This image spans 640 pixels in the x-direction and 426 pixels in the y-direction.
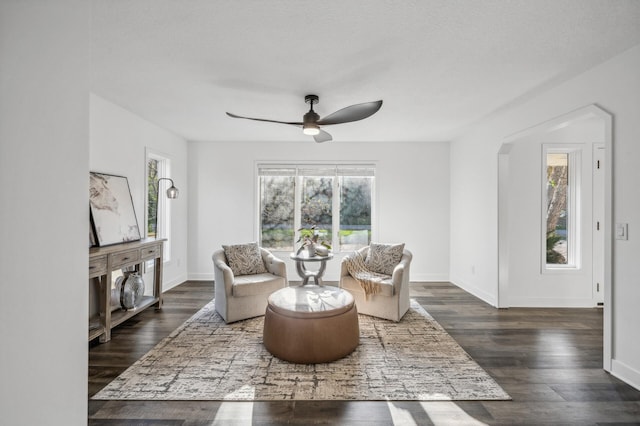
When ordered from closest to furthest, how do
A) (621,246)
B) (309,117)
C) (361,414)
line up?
(361,414) → (621,246) → (309,117)

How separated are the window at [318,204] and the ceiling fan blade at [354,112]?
2643mm

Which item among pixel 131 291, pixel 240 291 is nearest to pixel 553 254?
pixel 240 291

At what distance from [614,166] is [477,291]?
2603 millimetres

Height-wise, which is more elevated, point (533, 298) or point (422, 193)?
point (422, 193)

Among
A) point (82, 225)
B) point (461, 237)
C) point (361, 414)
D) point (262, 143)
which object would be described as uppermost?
point (262, 143)

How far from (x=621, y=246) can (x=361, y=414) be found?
2414 mm

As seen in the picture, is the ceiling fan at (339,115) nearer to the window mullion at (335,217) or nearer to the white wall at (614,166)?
the white wall at (614,166)

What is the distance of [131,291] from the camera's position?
11.3ft

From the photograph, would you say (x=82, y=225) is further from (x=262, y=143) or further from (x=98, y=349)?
(x=262, y=143)

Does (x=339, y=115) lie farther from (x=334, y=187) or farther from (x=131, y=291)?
(x=131, y=291)

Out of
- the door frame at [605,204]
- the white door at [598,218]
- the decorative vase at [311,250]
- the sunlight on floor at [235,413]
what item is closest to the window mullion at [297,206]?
the decorative vase at [311,250]

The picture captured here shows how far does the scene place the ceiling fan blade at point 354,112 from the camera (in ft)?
8.58

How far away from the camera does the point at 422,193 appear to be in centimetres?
559

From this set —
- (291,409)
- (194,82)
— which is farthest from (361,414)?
(194,82)
